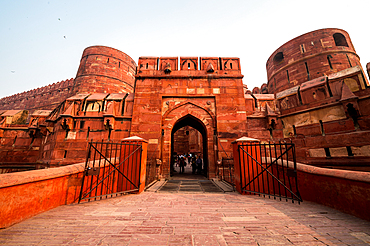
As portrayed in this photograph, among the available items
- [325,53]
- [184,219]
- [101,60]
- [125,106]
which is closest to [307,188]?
[184,219]

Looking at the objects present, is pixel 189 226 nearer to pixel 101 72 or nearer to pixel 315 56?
pixel 315 56

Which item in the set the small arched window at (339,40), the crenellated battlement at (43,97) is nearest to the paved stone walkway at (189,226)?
the small arched window at (339,40)

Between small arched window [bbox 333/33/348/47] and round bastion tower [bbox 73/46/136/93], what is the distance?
2449cm

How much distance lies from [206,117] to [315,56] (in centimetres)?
1306

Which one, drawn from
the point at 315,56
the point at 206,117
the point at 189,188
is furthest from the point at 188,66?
the point at 315,56

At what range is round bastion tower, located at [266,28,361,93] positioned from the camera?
13409 mm

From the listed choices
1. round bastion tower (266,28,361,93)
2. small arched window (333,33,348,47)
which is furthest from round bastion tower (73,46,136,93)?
small arched window (333,33,348,47)

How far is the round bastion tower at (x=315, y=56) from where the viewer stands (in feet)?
44.0

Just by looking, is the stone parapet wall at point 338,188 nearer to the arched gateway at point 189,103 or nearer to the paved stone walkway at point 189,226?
the paved stone walkway at point 189,226

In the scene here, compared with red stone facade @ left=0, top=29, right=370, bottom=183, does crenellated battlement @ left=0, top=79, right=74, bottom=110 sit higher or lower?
higher

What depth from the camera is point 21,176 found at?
9.05ft

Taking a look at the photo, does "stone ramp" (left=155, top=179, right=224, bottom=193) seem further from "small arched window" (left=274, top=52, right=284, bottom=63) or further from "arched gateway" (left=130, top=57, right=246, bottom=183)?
"small arched window" (left=274, top=52, right=284, bottom=63)

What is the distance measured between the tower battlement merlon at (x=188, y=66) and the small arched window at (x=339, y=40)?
12.5 m

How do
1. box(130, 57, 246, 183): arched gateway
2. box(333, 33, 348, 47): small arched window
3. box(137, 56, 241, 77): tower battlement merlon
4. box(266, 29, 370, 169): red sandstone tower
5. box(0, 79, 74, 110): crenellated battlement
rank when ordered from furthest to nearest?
box(0, 79, 74, 110): crenellated battlement < box(333, 33, 348, 47): small arched window < box(137, 56, 241, 77): tower battlement merlon < box(130, 57, 246, 183): arched gateway < box(266, 29, 370, 169): red sandstone tower
